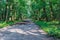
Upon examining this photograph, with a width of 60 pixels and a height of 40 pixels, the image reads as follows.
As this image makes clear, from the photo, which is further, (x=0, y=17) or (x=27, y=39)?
(x=0, y=17)

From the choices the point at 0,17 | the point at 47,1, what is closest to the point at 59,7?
the point at 47,1

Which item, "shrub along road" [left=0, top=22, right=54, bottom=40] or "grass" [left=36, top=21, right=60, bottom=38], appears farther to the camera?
"grass" [left=36, top=21, right=60, bottom=38]

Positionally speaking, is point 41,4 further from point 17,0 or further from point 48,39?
point 48,39

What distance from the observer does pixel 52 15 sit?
4388cm

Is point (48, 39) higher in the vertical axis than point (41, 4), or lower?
lower

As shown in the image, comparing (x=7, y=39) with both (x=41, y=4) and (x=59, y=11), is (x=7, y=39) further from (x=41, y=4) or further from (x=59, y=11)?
(x=41, y=4)

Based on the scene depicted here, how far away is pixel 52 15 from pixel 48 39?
32911mm

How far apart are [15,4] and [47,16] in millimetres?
9181

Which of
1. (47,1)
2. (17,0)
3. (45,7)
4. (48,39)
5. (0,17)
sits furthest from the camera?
(0,17)

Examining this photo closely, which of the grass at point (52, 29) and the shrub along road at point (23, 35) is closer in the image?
the shrub along road at point (23, 35)

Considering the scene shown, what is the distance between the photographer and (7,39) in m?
11.4

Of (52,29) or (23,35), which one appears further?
(52,29)

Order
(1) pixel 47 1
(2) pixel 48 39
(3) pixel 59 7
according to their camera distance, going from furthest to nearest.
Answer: (1) pixel 47 1 < (3) pixel 59 7 < (2) pixel 48 39

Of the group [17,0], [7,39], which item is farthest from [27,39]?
[17,0]
